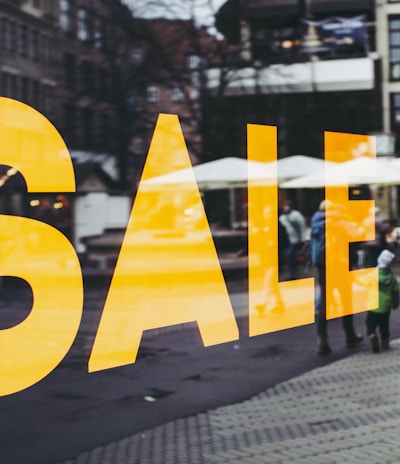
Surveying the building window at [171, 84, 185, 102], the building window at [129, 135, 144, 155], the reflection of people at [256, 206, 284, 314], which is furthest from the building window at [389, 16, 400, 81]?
the building window at [129, 135, 144, 155]

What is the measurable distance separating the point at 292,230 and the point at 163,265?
150cm

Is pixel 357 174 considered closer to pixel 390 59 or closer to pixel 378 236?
pixel 378 236

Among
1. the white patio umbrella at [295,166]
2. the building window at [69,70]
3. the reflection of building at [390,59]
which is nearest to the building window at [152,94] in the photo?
the building window at [69,70]

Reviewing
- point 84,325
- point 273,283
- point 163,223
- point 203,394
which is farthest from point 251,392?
point 273,283

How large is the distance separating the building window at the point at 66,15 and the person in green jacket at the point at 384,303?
353cm

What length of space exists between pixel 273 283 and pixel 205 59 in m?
2.77

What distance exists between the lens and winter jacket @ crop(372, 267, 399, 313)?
7.46 metres

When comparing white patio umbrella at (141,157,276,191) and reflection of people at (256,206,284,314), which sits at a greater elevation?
Answer: white patio umbrella at (141,157,276,191)

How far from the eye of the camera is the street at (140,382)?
5.02 meters

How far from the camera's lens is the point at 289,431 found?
16.7 feet

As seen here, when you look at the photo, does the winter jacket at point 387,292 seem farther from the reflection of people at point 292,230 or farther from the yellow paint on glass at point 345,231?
the reflection of people at point 292,230

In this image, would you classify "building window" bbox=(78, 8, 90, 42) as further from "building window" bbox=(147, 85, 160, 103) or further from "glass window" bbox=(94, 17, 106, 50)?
"building window" bbox=(147, 85, 160, 103)

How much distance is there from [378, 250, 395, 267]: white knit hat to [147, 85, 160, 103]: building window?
268cm

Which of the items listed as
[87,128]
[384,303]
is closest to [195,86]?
[87,128]
